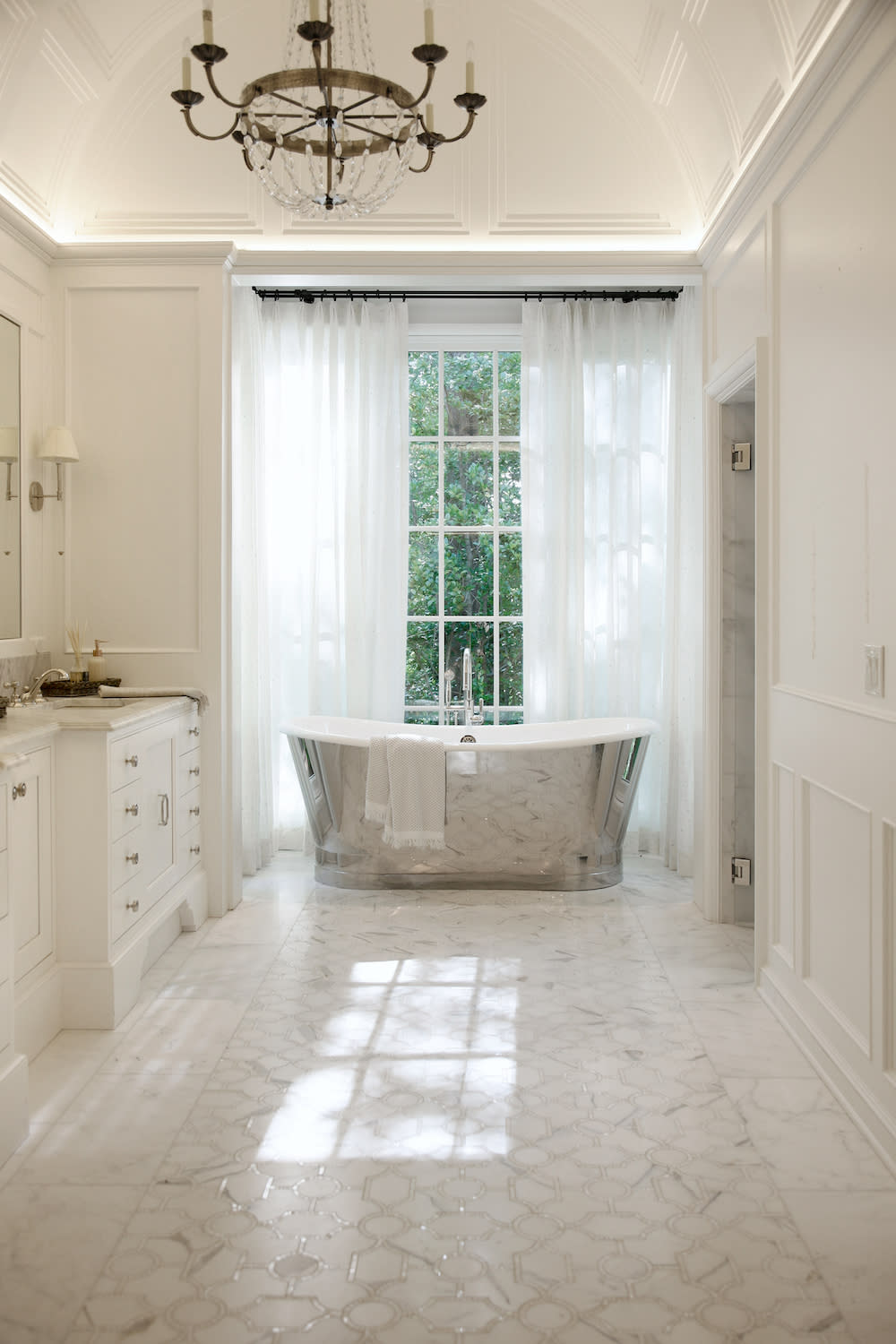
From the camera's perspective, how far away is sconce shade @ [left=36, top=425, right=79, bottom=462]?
4.09 metres

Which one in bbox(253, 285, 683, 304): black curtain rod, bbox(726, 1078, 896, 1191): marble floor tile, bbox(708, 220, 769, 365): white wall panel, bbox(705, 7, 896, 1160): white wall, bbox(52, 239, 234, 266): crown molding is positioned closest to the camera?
bbox(726, 1078, 896, 1191): marble floor tile

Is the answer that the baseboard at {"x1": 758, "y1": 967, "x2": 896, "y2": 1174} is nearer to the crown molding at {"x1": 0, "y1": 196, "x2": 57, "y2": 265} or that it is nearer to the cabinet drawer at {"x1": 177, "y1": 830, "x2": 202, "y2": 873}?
the cabinet drawer at {"x1": 177, "y1": 830, "x2": 202, "y2": 873}

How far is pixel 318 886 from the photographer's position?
4715 mm

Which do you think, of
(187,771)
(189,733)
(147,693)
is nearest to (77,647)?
(147,693)

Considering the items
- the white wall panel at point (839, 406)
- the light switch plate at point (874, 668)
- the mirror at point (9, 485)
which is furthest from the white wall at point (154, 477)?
the light switch plate at point (874, 668)

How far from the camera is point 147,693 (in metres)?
4.07

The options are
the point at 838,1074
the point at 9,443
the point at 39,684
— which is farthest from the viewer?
the point at 39,684

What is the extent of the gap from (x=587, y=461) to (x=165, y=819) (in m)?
2.66

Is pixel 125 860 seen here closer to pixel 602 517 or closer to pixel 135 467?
pixel 135 467

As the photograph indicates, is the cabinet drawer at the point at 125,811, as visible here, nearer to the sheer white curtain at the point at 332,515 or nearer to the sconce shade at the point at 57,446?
the sconce shade at the point at 57,446

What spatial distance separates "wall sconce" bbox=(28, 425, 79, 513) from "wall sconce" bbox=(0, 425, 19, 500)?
0.48ft

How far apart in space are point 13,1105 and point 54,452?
2544 millimetres

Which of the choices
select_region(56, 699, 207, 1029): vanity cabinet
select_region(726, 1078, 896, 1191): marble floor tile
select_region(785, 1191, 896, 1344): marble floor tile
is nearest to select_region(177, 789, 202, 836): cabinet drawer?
select_region(56, 699, 207, 1029): vanity cabinet

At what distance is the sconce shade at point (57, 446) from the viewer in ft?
13.4
